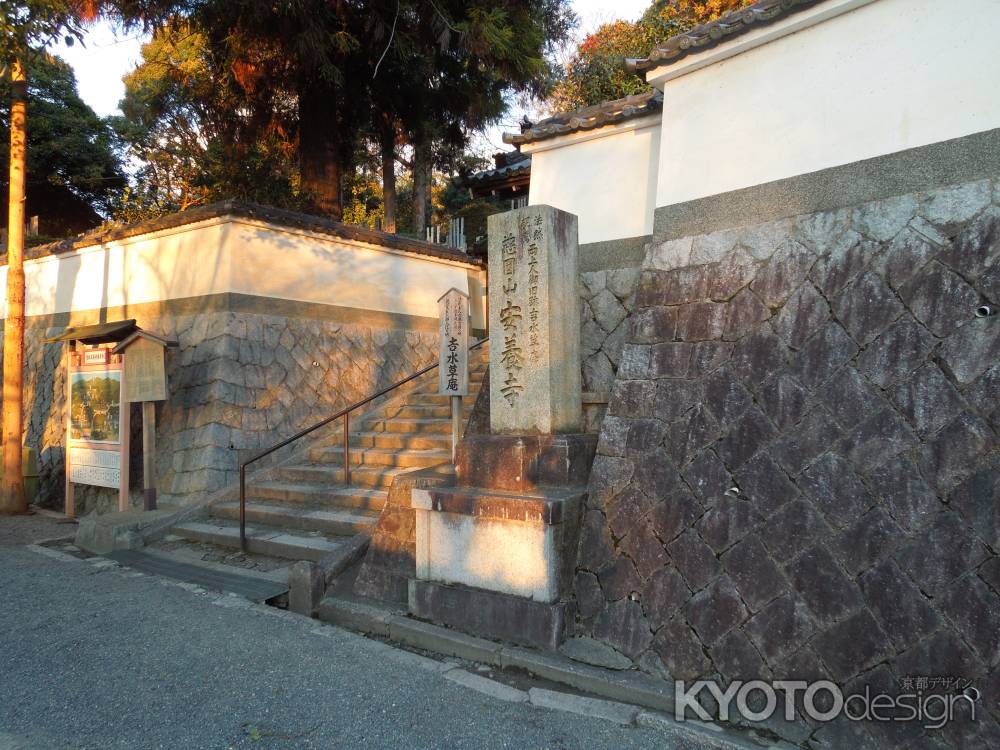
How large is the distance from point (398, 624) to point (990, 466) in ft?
14.1

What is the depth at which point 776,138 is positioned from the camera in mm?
5195

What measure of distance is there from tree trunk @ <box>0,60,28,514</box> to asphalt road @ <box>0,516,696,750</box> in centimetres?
538

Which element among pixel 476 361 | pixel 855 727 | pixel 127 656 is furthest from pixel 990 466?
pixel 476 361

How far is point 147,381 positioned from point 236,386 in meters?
1.19

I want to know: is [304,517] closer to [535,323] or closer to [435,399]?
[435,399]

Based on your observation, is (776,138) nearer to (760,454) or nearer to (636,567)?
(760,454)

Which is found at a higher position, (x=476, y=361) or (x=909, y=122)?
(x=909, y=122)

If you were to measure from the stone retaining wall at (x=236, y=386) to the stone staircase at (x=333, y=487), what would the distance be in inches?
25.6

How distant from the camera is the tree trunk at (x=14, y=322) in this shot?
10297mm

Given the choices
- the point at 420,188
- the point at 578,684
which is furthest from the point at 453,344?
the point at 420,188

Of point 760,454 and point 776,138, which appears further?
point 776,138

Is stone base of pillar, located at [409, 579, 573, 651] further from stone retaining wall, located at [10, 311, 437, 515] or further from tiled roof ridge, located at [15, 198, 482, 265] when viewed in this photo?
tiled roof ridge, located at [15, 198, 482, 265]

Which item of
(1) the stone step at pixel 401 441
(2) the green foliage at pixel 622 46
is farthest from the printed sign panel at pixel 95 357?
(2) the green foliage at pixel 622 46

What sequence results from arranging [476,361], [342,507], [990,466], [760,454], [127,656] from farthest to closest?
[476,361]
[342,507]
[127,656]
[760,454]
[990,466]
